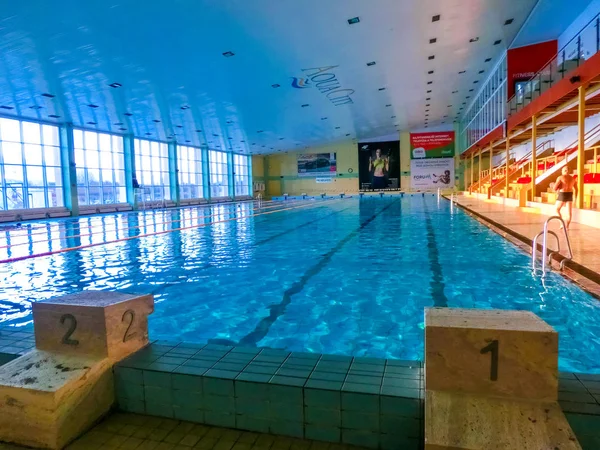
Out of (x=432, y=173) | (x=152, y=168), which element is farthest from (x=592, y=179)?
(x=432, y=173)

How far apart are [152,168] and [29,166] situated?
798cm

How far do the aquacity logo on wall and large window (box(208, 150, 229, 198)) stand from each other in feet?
51.4

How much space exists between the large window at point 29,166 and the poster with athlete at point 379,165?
80.4 ft

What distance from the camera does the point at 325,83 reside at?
1522 cm

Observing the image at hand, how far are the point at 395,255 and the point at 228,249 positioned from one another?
10.2 feet

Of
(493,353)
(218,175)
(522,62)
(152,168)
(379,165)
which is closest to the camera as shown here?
(493,353)

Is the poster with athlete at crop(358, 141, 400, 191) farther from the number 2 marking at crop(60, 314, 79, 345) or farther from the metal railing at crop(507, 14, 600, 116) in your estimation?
the number 2 marking at crop(60, 314, 79, 345)

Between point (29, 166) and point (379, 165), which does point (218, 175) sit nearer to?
point (379, 165)

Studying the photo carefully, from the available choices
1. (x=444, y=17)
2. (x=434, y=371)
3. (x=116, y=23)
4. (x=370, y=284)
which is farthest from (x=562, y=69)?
(x=434, y=371)

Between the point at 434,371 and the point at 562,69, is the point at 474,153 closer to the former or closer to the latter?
the point at 562,69

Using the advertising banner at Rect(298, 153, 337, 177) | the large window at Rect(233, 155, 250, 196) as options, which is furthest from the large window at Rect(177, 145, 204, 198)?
the advertising banner at Rect(298, 153, 337, 177)

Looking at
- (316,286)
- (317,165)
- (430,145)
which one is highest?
(430,145)

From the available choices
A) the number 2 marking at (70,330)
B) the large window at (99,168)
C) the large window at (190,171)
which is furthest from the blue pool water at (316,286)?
the large window at (190,171)

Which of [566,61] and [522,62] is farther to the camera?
[522,62]
